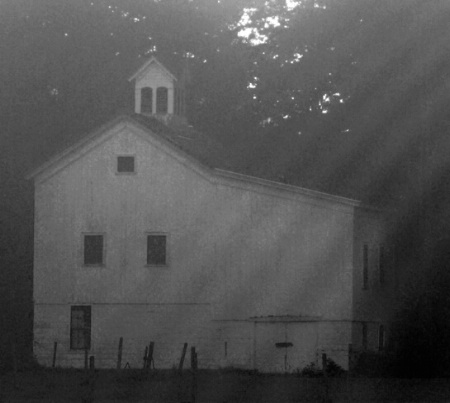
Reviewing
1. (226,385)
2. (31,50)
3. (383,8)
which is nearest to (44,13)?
(31,50)

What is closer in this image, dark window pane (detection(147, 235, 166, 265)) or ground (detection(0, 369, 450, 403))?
ground (detection(0, 369, 450, 403))

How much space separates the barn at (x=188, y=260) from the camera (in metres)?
44.5

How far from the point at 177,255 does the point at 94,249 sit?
11.0 feet

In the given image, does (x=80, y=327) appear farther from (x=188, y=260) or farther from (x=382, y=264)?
(x=382, y=264)

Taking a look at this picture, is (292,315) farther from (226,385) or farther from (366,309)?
(226,385)

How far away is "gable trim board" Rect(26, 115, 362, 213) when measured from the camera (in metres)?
44.5

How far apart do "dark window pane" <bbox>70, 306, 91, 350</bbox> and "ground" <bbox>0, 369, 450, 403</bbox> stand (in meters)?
1.88

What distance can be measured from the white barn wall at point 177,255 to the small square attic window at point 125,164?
201 millimetres

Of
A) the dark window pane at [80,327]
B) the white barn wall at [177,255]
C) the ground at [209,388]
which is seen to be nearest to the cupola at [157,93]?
the white barn wall at [177,255]

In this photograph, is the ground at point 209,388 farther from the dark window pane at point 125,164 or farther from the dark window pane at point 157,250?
the dark window pane at point 125,164

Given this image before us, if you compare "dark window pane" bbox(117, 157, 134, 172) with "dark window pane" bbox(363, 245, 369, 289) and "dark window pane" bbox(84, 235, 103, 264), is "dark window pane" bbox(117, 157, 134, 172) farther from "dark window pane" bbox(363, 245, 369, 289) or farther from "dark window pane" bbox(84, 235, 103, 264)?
"dark window pane" bbox(363, 245, 369, 289)

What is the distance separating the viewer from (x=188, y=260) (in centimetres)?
4566

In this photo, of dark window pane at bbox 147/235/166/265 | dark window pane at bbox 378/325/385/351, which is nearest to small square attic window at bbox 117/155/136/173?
dark window pane at bbox 147/235/166/265

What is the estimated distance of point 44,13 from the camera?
63.5m
